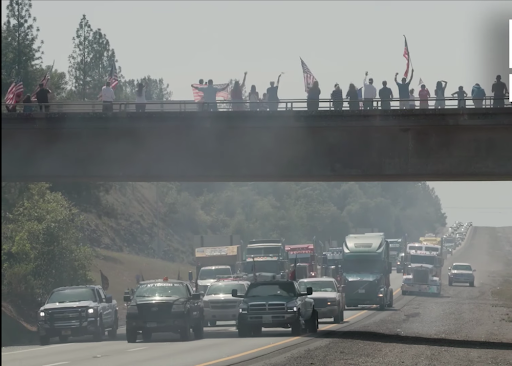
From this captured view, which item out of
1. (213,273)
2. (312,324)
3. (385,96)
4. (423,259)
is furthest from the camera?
(423,259)

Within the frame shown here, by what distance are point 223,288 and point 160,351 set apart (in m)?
13.1

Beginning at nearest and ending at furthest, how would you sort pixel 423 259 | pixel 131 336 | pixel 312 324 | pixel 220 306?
pixel 131 336, pixel 312 324, pixel 220 306, pixel 423 259

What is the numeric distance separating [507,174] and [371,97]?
5354 mm

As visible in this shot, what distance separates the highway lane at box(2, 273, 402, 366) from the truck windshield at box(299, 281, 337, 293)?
3.39m

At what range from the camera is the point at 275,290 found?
28.9 metres

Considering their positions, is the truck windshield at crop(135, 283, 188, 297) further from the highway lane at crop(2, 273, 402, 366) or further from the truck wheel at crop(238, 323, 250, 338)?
the truck wheel at crop(238, 323, 250, 338)

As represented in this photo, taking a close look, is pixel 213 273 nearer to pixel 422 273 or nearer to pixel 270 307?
pixel 422 273

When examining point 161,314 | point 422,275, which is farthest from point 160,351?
point 422,275

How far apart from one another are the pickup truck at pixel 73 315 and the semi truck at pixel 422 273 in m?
32.5

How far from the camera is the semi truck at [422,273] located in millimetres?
59969

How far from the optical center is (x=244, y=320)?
28703 millimetres

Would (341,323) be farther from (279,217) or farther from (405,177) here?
(279,217)

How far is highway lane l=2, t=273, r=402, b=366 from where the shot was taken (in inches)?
822

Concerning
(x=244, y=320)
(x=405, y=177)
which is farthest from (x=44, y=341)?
(x=405, y=177)
